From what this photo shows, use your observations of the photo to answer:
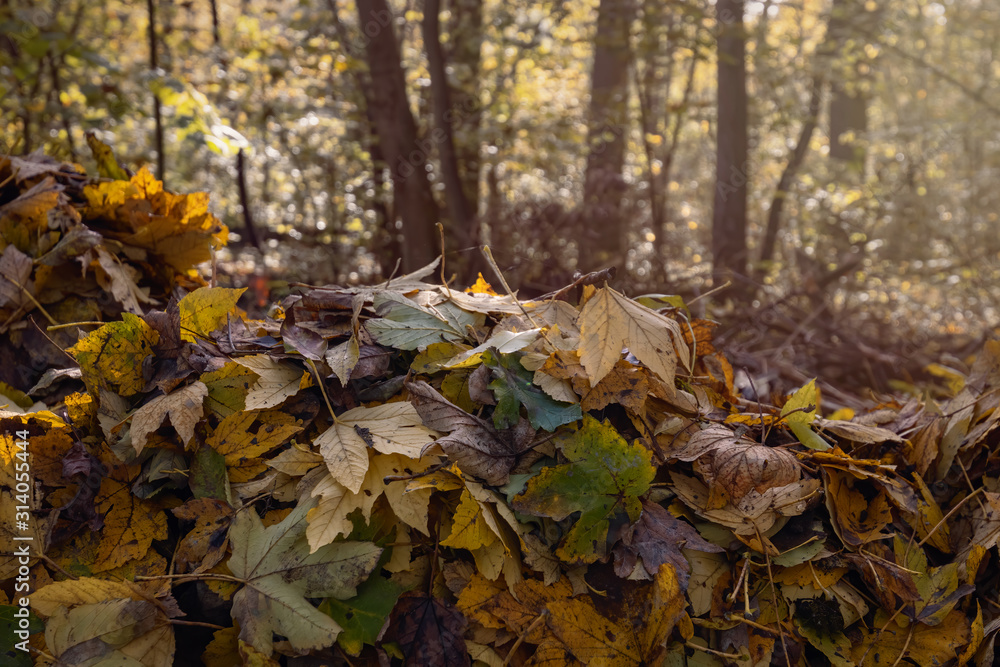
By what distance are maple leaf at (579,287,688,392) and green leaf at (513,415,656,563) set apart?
93 mm

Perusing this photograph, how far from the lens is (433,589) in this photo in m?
0.92

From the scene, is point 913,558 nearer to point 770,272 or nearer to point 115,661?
point 115,661

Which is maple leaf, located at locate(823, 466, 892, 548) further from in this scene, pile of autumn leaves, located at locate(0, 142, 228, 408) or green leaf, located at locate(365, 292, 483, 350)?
pile of autumn leaves, located at locate(0, 142, 228, 408)

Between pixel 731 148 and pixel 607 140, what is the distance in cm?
174

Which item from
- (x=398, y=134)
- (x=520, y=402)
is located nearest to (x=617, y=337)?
(x=520, y=402)

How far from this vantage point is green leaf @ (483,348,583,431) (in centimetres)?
96

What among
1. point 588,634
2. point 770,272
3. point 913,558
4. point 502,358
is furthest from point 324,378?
point 770,272

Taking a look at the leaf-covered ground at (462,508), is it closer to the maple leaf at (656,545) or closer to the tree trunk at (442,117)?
the maple leaf at (656,545)

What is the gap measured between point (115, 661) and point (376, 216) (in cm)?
486

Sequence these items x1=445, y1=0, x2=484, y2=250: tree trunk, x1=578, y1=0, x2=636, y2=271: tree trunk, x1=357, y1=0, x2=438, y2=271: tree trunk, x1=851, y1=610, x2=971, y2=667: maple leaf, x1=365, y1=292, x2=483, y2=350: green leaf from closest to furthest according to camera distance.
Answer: x1=851, y1=610, x2=971, y2=667: maple leaf < x1=365, y1=292, x2=483, y2=350: green leaf < x1=357, y1=0, x2=438, y2=271: tree trunk < x1=578, y1=0, x2=636, y2=271: tree trunk < x1=445, y1=0, x2=484, y2=250: tree trunk

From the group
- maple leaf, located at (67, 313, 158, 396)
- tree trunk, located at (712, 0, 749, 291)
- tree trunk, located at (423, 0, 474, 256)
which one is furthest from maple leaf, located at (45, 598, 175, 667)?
tree trunk, located at (712, 0, 749, 291)

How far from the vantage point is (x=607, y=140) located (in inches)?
209

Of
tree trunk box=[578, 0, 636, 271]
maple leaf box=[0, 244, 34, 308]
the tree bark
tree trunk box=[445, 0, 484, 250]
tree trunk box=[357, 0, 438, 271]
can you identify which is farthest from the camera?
A: the tree bark

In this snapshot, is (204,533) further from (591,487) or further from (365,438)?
(591,487)
